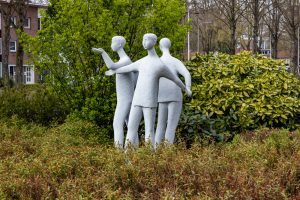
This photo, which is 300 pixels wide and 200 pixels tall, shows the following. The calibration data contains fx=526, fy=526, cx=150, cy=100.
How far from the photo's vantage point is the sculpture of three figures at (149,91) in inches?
271

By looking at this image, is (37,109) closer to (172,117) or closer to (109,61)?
(109,61)

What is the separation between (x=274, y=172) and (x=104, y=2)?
7372 millimetres

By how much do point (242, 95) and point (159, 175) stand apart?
6.03 m

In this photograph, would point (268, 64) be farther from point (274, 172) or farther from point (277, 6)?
point (277, 6)

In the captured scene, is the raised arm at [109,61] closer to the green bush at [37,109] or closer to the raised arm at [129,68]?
the raised arm at [129,68]

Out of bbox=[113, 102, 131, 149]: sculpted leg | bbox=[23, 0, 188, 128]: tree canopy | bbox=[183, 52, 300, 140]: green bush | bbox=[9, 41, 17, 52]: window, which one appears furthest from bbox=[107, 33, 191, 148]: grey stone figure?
bbox=[9, 41, 17, 52]: window

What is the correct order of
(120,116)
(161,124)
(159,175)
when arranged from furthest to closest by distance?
(120,116)
(161,124)
(159,175)

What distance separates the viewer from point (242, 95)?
34.6 ft

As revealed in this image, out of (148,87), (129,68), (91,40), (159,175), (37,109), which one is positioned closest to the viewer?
(159,175)

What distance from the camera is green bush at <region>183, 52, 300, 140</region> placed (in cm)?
1000

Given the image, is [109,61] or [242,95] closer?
[109,61]

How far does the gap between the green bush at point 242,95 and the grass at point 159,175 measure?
390cm

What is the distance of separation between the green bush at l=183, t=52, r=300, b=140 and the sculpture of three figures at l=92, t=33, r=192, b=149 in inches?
78.9

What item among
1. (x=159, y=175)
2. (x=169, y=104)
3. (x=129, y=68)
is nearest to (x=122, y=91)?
(x=129, y=68)
